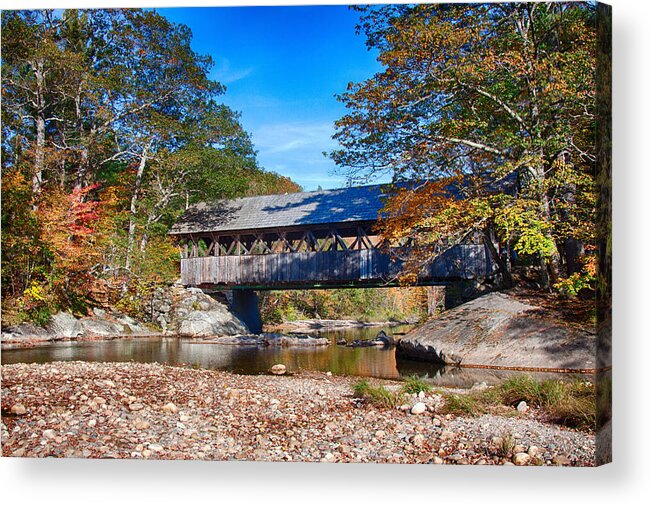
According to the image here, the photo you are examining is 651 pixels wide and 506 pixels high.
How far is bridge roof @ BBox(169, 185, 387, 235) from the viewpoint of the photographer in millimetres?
8922

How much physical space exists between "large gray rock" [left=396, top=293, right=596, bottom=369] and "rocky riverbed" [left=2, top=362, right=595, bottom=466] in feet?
3.03

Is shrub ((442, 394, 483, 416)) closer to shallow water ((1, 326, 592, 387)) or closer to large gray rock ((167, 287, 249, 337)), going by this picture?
shallow water ((1, 326, 592, 387))

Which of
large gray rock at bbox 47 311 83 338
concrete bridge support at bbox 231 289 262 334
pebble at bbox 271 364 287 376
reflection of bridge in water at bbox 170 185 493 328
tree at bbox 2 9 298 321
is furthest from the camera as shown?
concrete bridge support at bbox 231 289 262 334

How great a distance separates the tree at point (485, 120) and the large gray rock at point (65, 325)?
383cm

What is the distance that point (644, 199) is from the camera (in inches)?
176

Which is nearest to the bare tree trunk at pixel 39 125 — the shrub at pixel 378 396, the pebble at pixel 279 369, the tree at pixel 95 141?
the tree at pixel 95 141

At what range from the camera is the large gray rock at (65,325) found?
6539 mm

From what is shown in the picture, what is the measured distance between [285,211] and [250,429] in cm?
548

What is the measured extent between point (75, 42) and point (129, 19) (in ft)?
2.17

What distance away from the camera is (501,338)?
6789 mm

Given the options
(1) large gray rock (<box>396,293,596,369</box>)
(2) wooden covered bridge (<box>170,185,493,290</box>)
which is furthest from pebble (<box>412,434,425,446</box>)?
(2) wooden covered bridge (<box>170,185,493,290</box>)

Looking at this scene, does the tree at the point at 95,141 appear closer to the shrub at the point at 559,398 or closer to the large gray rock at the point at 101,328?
the large gray rock at the point at 101,328

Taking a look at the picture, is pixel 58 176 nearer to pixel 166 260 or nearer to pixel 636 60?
pixel 166 260

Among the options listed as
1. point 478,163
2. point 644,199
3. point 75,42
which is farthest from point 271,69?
point 644,199
